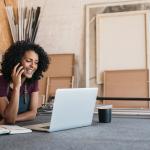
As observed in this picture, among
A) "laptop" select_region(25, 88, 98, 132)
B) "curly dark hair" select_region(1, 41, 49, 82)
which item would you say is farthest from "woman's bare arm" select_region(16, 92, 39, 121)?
"laptop" select_region(25, 88, 98, 132)

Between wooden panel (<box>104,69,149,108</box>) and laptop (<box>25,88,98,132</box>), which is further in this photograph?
wooden panel (<box>104,69,149,108</box>)

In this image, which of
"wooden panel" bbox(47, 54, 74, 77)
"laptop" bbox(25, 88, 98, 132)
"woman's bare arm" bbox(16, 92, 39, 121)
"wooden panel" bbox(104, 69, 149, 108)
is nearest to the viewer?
"laptop" bbox(25, 88, 98, 132)

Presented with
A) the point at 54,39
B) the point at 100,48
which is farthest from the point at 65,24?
the point at 100,48

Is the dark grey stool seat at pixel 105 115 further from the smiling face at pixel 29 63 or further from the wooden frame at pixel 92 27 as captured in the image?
the wooden frame at pixel 92 27

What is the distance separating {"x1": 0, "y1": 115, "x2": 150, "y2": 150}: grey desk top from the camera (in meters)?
0.95

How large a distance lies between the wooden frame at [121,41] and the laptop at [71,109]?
2139 mm

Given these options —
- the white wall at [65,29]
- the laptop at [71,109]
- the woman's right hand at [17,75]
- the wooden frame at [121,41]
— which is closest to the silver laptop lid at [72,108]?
the laptop at [71,109]

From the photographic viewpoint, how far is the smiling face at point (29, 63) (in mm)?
1811

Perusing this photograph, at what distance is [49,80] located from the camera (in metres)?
3.64

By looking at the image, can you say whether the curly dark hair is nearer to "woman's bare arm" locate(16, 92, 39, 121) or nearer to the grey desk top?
"woman's bare arm" locate(16, 92, 39, 121)

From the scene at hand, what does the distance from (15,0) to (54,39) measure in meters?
0.73

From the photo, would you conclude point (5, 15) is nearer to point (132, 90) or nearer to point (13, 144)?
point (132, 90)

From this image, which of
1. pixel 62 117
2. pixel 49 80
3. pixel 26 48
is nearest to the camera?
pixel 62 117

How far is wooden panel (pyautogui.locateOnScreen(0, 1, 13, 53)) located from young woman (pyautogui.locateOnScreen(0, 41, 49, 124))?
A: 1.63m
